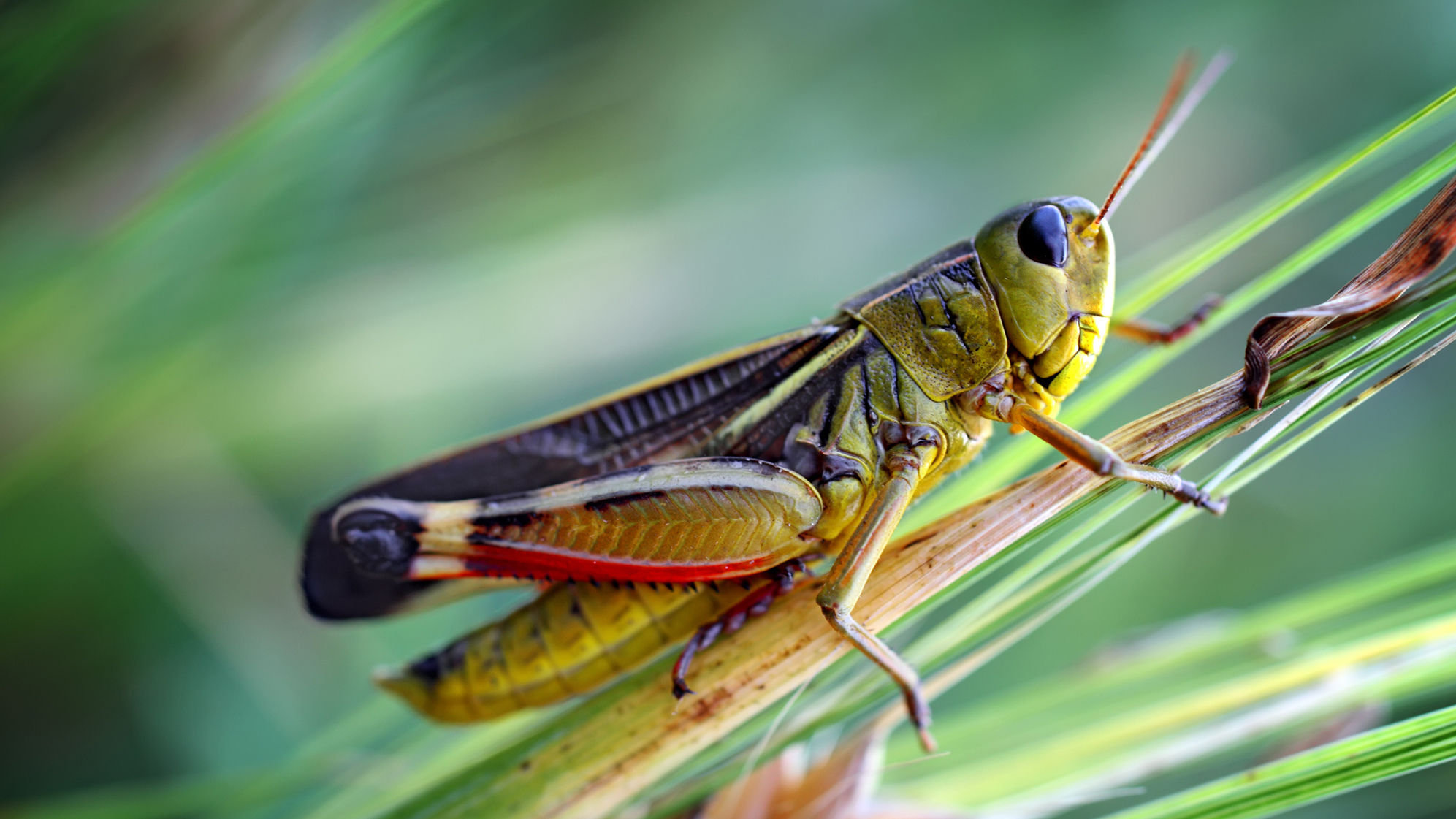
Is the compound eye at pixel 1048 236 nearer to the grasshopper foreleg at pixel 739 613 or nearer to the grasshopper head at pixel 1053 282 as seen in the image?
the grasshopper head at pixel 1053 282

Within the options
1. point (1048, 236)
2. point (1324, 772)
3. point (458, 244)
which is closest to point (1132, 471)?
point (1324, 772)

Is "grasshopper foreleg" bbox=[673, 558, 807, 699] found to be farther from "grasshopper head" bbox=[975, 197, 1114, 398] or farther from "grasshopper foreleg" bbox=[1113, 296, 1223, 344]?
"grasshopper foreleg" bbox=[1113, 296, 1223, 344]

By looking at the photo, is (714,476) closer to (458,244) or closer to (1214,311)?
(1214,311)

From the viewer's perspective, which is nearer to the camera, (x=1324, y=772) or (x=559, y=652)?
(x=1324, y=772)

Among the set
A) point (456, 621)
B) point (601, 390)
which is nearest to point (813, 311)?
point (601, 390)

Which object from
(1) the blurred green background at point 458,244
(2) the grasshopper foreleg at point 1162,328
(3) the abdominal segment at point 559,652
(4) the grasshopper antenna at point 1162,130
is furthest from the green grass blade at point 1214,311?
(1) the blurred green background at point 458,244

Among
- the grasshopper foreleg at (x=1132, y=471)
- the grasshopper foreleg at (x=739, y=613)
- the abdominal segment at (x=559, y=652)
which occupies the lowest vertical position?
the grasshopper foreleg at (x=1132, y=471)
